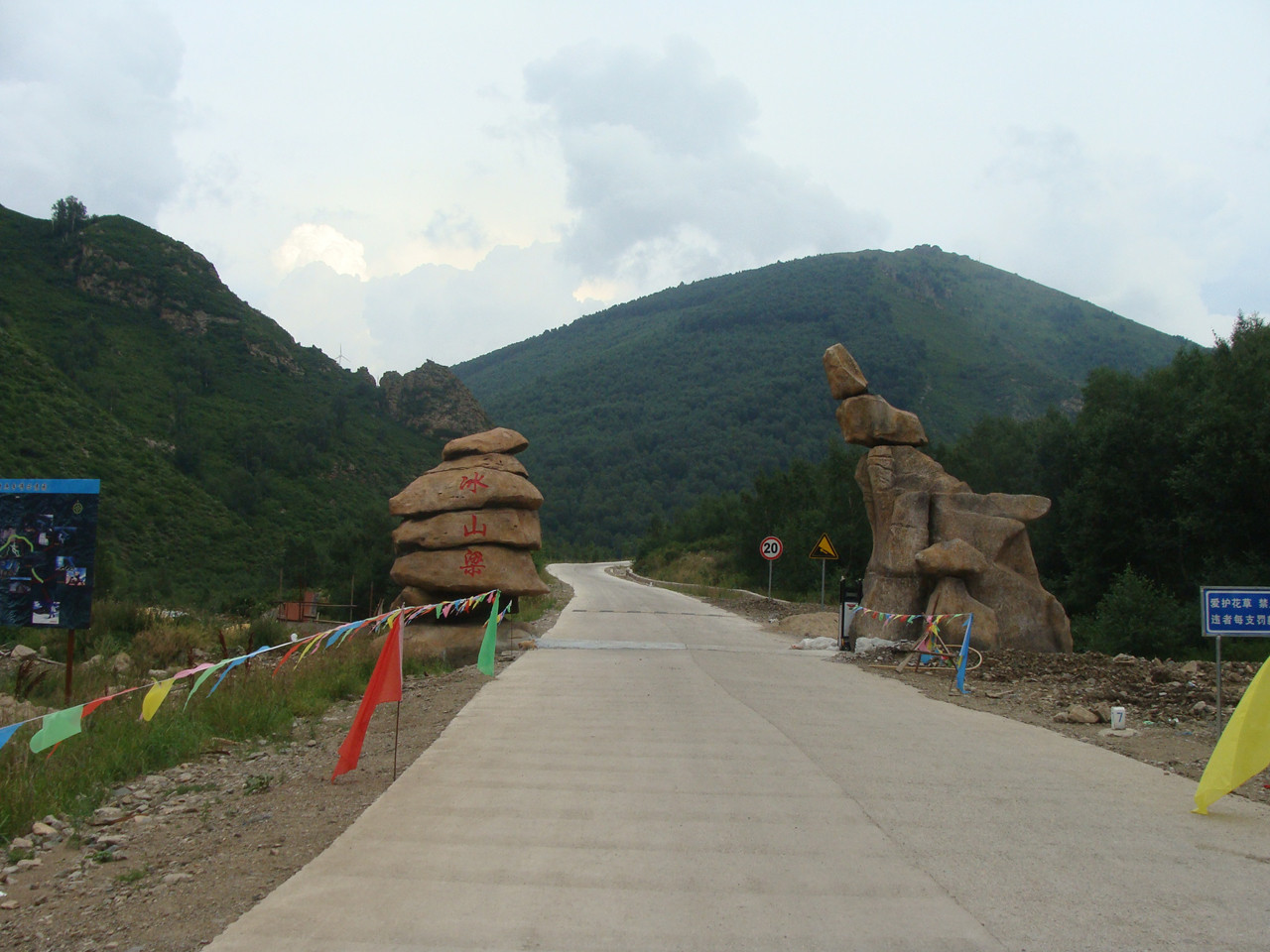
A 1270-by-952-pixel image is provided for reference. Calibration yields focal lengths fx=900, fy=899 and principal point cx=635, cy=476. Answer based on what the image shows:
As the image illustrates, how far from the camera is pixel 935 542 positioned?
18250 mm

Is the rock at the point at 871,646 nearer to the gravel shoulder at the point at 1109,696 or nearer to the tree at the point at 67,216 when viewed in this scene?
the gravel shoulder at the point at 1109,696

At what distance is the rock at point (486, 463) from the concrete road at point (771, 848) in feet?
30.8

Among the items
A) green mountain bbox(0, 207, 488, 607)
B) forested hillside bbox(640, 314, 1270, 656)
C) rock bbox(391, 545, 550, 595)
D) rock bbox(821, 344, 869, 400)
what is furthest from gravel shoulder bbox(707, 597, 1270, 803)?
green mountain bbox(0, 207, 488, 607)

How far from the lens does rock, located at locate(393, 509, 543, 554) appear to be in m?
17.5

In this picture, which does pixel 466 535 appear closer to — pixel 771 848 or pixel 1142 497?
pixel 771 848

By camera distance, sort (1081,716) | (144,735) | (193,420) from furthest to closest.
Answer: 1. (193,420)
2. (1081,716)
3. (144,735)

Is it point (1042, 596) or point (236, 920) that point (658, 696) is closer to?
point (236, 920)

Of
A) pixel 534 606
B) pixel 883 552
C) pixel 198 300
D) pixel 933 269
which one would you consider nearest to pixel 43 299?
pixel 198 300

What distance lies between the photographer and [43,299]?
186ft

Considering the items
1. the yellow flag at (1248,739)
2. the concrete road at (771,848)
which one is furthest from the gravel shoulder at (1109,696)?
the yellow flag at (1248,739)

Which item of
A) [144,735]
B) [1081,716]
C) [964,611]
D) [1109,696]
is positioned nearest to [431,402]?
[964,611]

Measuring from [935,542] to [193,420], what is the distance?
4791 centimetres

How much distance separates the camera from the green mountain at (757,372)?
311 ft

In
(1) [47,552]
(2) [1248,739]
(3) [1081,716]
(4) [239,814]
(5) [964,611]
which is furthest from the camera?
(5) [964,611]
